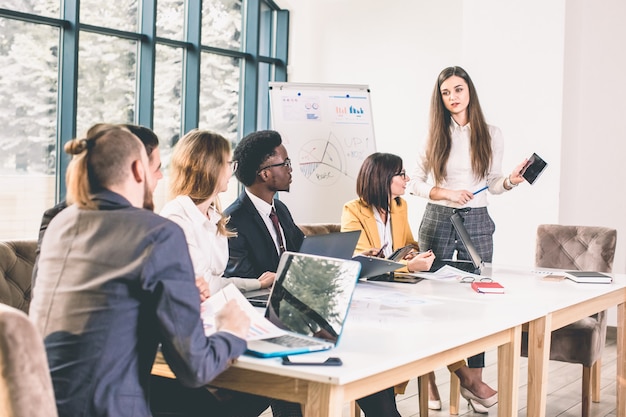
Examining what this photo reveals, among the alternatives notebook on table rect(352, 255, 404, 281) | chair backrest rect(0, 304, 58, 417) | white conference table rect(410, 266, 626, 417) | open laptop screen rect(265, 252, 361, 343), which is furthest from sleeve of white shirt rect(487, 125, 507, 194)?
chair backrest rect(0, 304, 58, 417)

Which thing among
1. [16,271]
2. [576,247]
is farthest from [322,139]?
[16,271]

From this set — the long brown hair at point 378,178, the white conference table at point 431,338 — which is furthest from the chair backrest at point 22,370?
the long brown hair at point 378,178

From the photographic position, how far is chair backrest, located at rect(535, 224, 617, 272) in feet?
12.8

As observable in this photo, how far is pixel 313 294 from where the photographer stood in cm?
196

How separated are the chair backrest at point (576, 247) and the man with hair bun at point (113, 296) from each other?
2.73 metres

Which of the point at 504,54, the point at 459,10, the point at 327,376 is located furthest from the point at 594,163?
the point at 327,376

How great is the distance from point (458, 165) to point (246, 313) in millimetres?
2341

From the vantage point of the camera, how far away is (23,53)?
5078 millimetres

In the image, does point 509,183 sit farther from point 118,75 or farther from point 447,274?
point 118,75

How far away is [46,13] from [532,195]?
11.6 feet

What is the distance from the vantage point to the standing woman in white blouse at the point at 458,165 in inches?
155

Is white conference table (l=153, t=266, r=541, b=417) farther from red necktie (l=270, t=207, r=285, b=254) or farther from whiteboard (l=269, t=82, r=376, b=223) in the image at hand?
whiteboard (l=269, t=82, r=376, b=223)

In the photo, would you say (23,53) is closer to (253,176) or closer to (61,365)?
(253,176)

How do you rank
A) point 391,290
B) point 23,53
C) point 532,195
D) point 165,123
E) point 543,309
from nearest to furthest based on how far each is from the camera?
point 543,309
point 391,290
point 23,53
point 532,195
point 165,123
